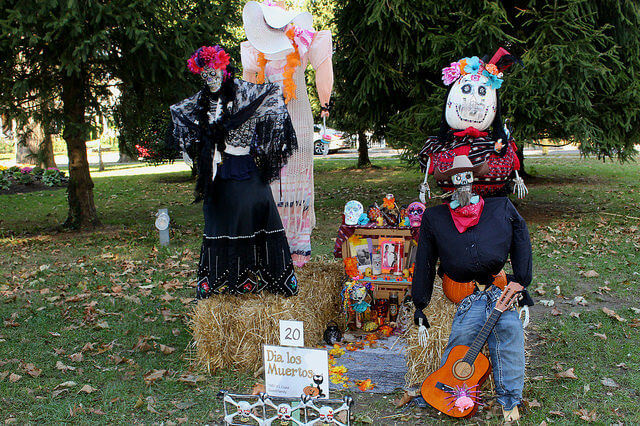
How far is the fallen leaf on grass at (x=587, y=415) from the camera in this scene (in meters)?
3.55

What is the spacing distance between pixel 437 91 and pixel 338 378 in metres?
6.05

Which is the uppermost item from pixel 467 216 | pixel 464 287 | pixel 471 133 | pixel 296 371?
pixel 471 133

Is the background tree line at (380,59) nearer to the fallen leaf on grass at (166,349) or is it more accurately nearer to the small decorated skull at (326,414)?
the fallen leaf on grass at (166,349)

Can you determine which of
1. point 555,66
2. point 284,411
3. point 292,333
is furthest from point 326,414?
point 555,66

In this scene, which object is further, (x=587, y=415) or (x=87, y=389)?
(x=87, y=389)

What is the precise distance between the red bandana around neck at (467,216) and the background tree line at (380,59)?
5044 millimetres

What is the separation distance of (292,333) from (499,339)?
1376mm

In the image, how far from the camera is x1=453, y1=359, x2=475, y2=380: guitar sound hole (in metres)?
3.62

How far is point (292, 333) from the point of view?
3.59 meters

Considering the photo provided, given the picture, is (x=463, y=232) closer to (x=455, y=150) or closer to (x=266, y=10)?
(x=455, y=150)

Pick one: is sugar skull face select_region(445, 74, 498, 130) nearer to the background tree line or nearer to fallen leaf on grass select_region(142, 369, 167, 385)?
fallen leaf on grass select_region(142, 369, 167, 385)

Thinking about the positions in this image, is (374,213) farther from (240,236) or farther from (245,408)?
(245,408)

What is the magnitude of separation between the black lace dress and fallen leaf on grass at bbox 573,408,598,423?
2270 millimetres

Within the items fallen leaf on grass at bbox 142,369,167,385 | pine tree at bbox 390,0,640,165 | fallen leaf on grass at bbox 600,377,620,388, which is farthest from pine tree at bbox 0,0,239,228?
fallen leaf on grass at bbox 600,377,620,388
